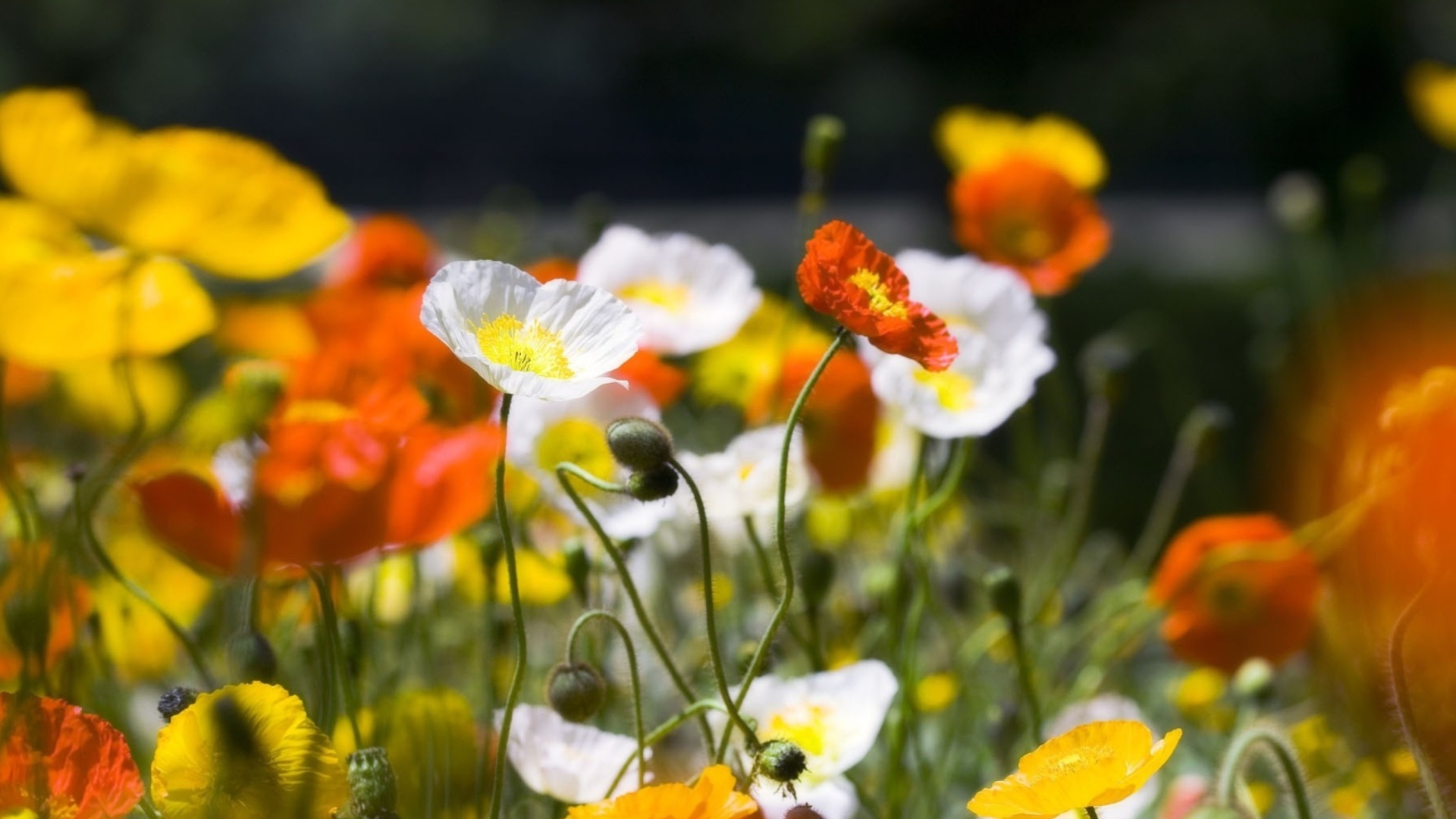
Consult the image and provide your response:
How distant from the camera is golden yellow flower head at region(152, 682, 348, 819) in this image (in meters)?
0.52

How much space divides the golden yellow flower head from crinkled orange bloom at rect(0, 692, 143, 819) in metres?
0.02

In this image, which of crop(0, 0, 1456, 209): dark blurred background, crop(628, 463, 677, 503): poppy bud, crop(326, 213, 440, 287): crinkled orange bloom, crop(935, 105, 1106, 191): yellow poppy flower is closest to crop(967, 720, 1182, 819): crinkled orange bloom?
crop(628, 463, 677, 503): poppy bud

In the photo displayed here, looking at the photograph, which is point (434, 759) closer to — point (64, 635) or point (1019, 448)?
point (64, 635)

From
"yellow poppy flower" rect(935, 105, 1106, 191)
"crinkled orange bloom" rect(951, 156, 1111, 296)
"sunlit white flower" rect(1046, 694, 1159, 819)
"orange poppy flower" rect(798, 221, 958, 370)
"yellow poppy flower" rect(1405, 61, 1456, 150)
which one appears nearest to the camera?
"orange poppy flower" rect(798, 221, 958, 370)

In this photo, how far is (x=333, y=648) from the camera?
0.63 meters

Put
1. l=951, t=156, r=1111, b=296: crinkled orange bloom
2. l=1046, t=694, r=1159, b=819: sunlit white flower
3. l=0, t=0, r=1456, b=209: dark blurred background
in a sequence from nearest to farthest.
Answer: l=1046, t=694, r=1159, b=819: sunlit white flower < l=951, t=156, r=1111, b=296: crinkled orange bloom < l=0, t=0, r=1456, b=209: dark blurred background

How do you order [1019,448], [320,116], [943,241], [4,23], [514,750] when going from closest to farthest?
1. [514,750]
2. [1019,448]
3. [943,241]
4. [4,23]
5. [320,116]

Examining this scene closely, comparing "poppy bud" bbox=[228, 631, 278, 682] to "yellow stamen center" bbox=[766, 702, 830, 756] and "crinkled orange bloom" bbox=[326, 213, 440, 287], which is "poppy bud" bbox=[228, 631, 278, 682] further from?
"crinkled orange bloom" bbox=[326, 213, 440, 287]

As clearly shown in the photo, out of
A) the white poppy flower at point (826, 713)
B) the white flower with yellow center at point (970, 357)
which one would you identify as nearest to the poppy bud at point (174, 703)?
the white poppy flower at point (826, 713)

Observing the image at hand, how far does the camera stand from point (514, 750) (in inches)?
25.0

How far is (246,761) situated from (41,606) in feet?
0.53

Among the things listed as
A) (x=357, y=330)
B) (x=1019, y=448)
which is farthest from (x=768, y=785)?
(x=1019, y=448)

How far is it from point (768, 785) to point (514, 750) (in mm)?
106

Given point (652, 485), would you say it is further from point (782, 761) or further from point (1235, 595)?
point (1235, 595)
